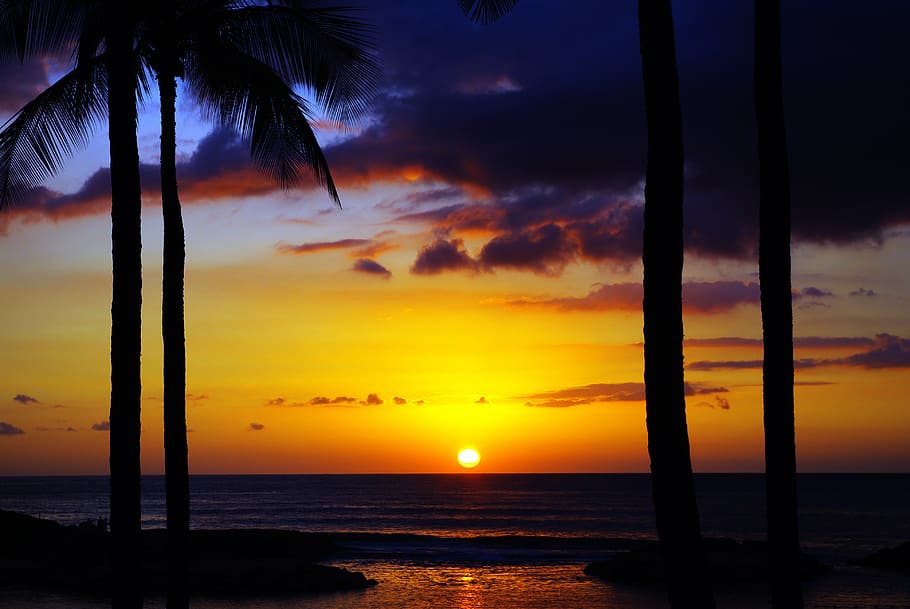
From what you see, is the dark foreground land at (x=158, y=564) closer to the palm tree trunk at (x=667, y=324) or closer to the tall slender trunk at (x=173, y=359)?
the tall slender trunk at (x=173, y=359)

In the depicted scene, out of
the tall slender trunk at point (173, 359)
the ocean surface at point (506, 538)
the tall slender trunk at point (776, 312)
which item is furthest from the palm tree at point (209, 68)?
the ocean surface at point (506, 538)

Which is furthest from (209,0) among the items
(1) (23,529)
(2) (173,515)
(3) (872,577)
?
(3) (872,577)

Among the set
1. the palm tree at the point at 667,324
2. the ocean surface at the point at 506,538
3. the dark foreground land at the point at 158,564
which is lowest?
the ocean surface at the point at 506,538

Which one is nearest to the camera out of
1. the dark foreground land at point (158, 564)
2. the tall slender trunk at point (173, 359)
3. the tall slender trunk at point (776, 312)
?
the tall slender trunk at point (776, 312)

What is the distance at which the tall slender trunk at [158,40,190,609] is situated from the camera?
14008 millimetres

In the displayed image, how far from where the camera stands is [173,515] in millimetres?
13906

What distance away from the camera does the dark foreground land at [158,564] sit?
3912 cm

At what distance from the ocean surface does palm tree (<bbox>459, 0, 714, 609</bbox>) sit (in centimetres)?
3115

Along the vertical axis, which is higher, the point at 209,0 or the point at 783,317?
the point at 209,0

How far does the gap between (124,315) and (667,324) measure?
715 centimetres

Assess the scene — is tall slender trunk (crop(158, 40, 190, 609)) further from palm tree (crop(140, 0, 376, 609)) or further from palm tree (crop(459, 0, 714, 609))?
palm tree (crop(459, 0, 714, 609))

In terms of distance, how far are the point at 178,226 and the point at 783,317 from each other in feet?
31.8

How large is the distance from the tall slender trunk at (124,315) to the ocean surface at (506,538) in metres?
25.8

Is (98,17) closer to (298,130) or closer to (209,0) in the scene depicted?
(209,0)
